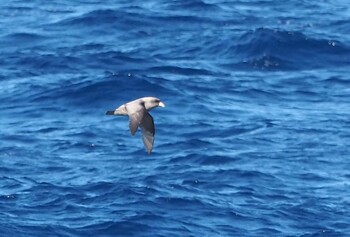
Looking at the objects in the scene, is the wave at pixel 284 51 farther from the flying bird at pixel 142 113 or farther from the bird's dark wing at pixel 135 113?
the bird's dark wing at pixel 135 113

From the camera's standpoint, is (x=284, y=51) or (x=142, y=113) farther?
(x=284, y=51)

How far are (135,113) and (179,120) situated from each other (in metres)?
12.2

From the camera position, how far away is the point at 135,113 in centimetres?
1892

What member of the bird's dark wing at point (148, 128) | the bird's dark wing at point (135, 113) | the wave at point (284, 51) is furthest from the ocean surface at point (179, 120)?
the bird's dark wing at point (135, 113)

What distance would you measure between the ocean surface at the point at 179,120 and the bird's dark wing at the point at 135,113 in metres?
6.26

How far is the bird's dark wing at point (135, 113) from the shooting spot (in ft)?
60.7

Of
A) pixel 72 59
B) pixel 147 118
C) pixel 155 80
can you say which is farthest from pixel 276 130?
pixel 147 118

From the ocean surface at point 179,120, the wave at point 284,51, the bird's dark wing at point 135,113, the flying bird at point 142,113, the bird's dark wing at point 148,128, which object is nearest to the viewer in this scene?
the bird's dark wing at point 135,113

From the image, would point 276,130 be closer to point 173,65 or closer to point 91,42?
point 173,65

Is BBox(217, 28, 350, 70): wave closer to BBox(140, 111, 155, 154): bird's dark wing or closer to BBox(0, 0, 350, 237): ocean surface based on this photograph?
BBox(0, 0, 350, 237): ocean surface

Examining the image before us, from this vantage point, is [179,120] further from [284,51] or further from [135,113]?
[135,113]

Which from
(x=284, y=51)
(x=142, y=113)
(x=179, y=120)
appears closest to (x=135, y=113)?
(x=142, y=113)

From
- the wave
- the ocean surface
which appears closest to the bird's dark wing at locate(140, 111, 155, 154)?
the ocean surface

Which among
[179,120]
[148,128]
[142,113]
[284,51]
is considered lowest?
[179,120]
